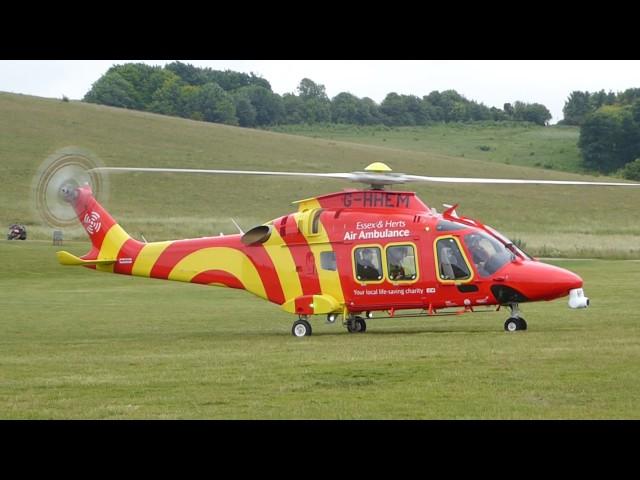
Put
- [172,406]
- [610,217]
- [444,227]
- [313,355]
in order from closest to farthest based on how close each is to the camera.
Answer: [172,406]
[313,355]
[444,227]
[610,217]

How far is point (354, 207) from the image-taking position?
20.7 meters

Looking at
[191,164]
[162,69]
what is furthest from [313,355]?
[162,69]

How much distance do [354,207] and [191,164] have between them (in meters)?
59.2

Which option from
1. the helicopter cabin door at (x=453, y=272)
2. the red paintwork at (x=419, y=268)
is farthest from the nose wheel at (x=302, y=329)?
the helicopter cabin door at (x=453, y=272)

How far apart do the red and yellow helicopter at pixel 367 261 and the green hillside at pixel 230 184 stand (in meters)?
32.2

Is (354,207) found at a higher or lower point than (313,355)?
higher

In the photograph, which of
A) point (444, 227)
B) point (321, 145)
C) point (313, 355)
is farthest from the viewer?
point (321, 145)

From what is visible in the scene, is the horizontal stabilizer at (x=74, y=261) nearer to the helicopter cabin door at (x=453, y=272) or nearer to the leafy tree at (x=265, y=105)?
the helicopter cabin door at (x=453, y=272)

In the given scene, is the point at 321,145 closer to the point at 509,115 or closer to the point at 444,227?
the point at 509,115

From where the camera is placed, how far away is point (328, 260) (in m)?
20.8

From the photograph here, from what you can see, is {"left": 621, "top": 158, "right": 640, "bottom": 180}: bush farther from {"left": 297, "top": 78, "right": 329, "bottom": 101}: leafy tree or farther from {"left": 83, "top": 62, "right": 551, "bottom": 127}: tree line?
{"left": 297, "top": 78, "right": 329, "bottom": 101}: leafy tree

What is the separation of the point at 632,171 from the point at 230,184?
141 ft

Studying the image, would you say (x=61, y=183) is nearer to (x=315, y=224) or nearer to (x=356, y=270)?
(x=315, y=224)

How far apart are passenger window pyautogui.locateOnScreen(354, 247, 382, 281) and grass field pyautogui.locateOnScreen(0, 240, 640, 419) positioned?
107cm
